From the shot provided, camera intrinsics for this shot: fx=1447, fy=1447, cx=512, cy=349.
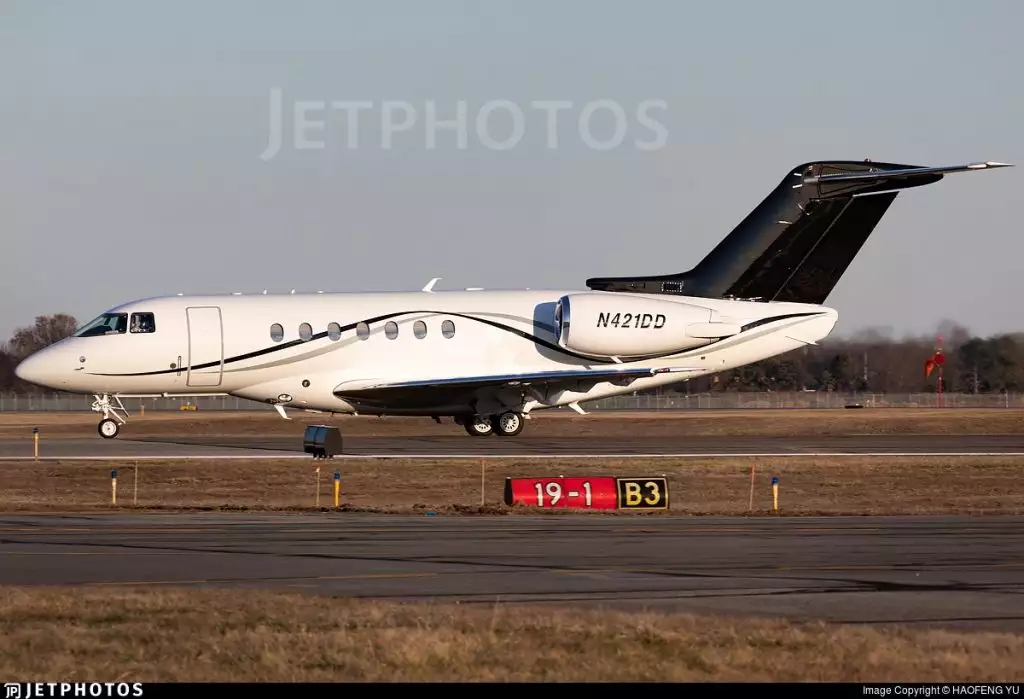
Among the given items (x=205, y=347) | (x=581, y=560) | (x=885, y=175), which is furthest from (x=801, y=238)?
(x=581, y=560)

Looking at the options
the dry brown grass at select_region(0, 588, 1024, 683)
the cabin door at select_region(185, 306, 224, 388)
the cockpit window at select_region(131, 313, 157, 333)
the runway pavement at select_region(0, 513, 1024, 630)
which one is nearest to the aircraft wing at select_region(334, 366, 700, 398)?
the cabin door at select_region(185, 306, 224, 388)

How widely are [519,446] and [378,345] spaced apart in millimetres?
5796

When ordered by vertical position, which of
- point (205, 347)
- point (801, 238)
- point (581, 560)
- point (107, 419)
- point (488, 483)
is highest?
point (801, 238)

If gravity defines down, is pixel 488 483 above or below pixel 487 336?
below

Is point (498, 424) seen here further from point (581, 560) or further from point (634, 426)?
point (581, 560)

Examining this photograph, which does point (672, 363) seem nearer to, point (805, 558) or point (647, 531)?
point (647, 531)

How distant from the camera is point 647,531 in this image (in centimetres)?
2122

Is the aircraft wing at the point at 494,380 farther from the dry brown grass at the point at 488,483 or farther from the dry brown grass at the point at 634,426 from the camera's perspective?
the dry brown grass at the point at 488,483

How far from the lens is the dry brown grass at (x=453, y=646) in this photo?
32.3 feet

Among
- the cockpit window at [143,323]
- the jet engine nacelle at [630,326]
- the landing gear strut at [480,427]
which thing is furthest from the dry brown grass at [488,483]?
the landing gear strut at [480,427]

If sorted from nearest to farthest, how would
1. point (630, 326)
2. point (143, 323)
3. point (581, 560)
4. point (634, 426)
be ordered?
point (581, 560)
point (630, 326)
point (143, 323)
point (634, 426)

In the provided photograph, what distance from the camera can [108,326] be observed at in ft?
136

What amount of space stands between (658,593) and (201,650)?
16.7ft

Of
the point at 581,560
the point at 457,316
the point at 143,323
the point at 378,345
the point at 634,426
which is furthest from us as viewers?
the point at 634,426
